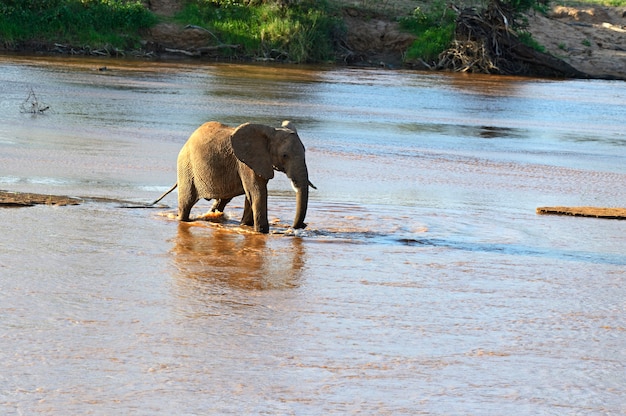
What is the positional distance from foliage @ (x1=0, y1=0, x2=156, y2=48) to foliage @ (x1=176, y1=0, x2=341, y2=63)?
243 centimetres

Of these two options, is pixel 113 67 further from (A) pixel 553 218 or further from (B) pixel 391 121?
Answer: (A) pixel 553 218

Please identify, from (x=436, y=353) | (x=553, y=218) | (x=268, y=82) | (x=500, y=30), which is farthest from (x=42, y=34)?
(x=436, y=353)

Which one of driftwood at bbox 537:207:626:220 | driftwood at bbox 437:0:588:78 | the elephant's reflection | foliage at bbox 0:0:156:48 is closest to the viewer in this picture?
the elephant's reflection

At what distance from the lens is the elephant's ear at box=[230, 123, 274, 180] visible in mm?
10367

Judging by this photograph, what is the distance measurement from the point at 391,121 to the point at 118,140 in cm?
724

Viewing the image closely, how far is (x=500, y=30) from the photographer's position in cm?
3941

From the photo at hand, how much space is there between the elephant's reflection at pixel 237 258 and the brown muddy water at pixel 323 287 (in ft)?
0.12

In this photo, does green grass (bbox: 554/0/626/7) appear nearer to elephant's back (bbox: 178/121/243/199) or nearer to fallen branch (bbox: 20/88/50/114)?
fallen branch (bbox: 20/88/50/114)

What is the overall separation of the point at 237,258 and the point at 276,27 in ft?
102

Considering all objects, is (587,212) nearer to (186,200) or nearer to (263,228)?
(263,228)

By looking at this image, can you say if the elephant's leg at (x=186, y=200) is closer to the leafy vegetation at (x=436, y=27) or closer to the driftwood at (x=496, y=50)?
the driftwood at (x=496, y=50)

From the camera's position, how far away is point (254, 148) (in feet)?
34.2

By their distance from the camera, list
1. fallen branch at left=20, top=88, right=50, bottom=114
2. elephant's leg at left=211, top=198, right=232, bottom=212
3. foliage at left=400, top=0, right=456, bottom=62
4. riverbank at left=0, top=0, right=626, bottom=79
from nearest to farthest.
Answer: elephant's leg at left=211, top=198, right=232, bottom=212
fallen branch at left=20, top=88, right=50, bottom=114
riverbank at left=0, top=0, right=626, bottom=79
foliage at left=400, top=0, right=456, bottom=62

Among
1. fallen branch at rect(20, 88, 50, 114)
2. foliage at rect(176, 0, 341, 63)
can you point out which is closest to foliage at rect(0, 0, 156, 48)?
foliage at rect(176, 0, 341, 63)
